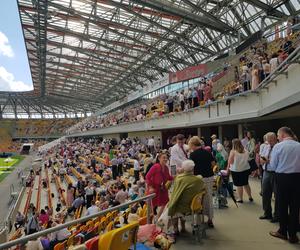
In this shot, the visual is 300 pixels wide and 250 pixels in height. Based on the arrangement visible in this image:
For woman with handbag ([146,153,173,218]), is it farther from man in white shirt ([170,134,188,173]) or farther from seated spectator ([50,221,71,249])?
seated spectator ([50,221,71,249])

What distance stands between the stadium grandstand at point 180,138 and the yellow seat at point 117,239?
1 centimetres

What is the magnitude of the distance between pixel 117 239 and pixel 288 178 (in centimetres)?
248

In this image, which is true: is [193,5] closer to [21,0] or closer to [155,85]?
[155,85]

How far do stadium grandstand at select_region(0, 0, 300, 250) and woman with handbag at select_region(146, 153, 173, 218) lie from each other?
18 millimetres

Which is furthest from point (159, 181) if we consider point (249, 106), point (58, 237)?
point (249, 106)

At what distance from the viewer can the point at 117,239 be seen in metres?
3.22

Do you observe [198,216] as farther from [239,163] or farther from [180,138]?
[239,163]

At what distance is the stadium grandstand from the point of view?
15.3ft

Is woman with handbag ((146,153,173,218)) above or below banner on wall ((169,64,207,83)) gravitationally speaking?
below

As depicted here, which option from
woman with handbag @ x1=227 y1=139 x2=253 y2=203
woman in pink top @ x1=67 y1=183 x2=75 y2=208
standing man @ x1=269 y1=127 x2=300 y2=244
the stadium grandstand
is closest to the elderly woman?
the stadium grandstand

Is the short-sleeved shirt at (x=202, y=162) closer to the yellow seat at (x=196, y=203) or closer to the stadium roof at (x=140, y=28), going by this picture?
the yellow seat at (x=196, y=203)

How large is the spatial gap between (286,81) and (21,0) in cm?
2227

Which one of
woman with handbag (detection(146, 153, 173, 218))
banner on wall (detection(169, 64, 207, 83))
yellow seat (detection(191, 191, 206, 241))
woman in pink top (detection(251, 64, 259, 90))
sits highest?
banner on wall (detection(169, 64, 207, 83))

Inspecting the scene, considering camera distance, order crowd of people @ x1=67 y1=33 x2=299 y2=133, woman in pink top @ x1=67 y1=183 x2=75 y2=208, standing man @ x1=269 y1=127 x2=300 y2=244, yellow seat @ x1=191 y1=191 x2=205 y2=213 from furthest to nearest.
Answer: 1. woman in pink top @ x1=67 y1=183 x2=75 y2=208
2. crowd of people @ x1=67 y1=33 x2=299 y2=133
3. yellow seat @ x1=191 y1=191 x2=205 y2=213
4. standing man @ x1=269 y1=127 x2=300 y2=244
